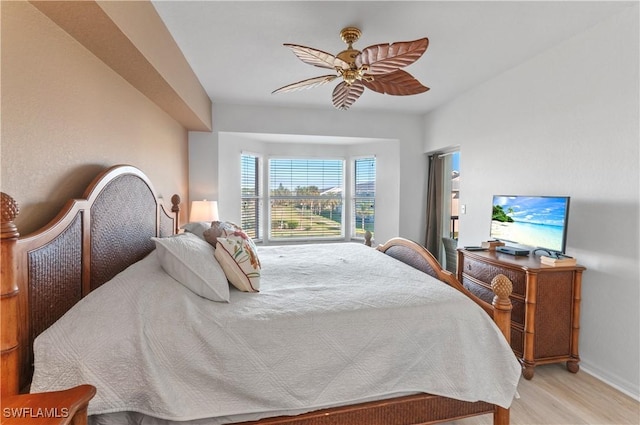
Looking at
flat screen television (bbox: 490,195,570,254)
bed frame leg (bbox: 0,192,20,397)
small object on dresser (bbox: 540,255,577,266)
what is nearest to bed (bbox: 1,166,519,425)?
bed frame leg (bbox: 0,192,20,397)

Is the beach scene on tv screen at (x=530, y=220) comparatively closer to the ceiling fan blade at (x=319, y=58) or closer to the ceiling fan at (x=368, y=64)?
the ceiling fan at (x=368, y=64)

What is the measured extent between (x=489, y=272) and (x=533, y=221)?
56 centimetres

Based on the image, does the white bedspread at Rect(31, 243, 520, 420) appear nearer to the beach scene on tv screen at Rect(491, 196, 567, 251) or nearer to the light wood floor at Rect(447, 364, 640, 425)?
the light wood floor at Rect(447, 364, 640, 425)

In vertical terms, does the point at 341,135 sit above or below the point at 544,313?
above

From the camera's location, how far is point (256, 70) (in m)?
3.13

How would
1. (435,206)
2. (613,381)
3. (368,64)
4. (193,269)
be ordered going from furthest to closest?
(435,206) → (613,381) → (368,64) → (193,269)

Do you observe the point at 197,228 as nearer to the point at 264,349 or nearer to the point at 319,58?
the point at 264,349

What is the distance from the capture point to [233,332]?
1342 mm

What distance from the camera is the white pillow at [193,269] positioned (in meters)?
1.54

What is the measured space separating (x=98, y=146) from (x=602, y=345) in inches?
147

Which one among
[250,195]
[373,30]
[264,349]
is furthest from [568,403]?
[250,195]

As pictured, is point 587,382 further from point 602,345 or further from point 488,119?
point 488,119

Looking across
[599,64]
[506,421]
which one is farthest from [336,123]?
[506,421]

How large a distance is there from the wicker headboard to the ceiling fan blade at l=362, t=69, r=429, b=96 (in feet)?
6.07
